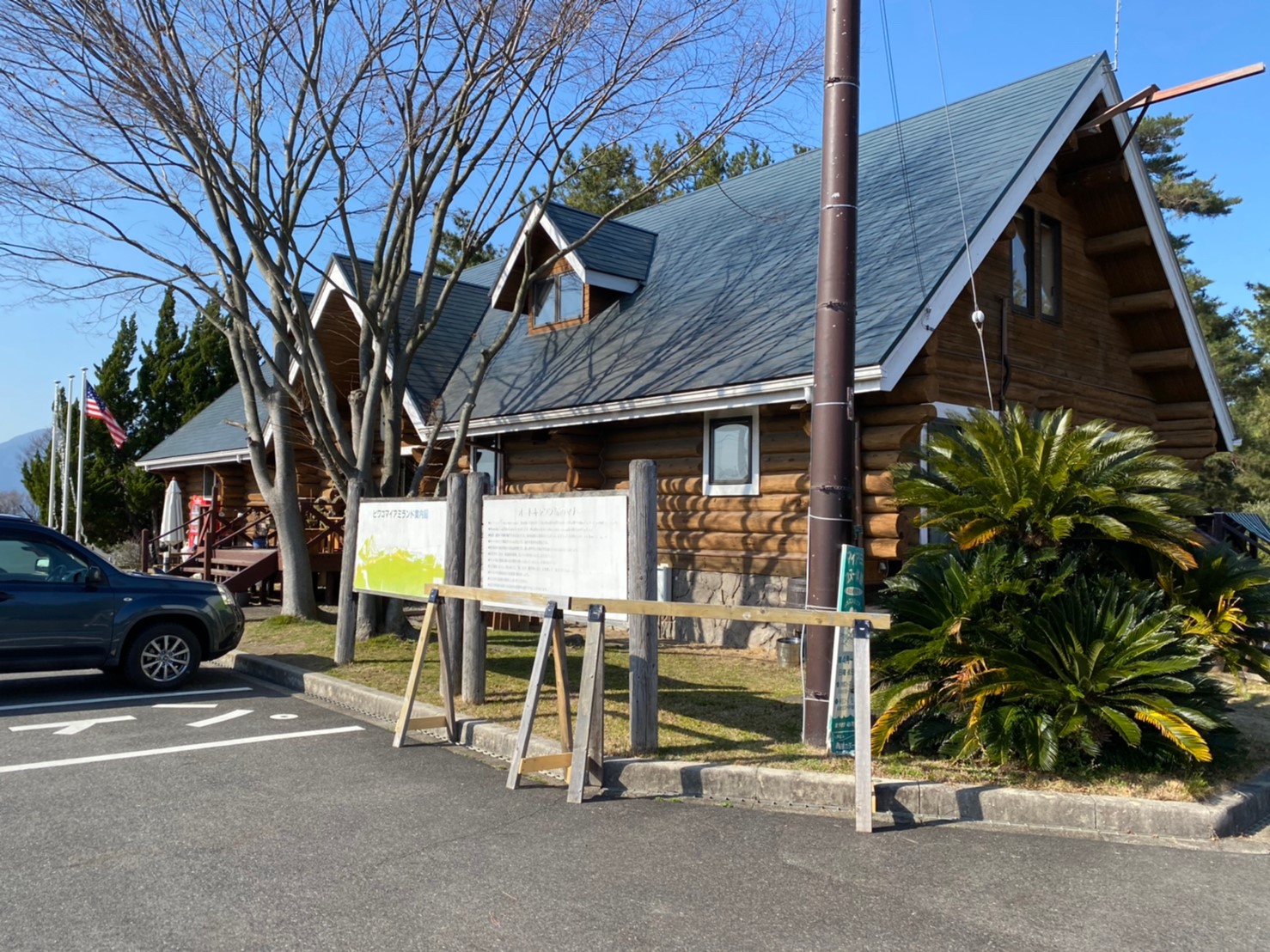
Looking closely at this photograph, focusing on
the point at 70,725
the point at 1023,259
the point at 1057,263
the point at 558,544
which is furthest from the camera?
the point at 1057,263

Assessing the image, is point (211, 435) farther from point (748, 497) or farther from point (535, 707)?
point (535, 707)

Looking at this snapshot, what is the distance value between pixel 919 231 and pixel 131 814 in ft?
33.1

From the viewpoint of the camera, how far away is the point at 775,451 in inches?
475

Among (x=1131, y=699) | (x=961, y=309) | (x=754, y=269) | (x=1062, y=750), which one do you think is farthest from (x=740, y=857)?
(x=754, y=269)

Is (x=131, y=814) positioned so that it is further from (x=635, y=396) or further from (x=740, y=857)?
(x=635, y=396)

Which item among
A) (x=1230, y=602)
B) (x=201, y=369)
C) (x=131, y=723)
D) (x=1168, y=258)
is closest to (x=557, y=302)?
(x=1168, y=258)

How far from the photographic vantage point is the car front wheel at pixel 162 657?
9594 mm

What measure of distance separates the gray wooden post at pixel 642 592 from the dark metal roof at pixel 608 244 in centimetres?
916

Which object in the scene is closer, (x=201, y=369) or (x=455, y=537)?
(x=455, y=537)

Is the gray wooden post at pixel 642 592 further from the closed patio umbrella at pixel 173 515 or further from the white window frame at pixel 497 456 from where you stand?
the closed patio umbrella at pixel 173 515

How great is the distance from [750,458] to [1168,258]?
Result: 694cm

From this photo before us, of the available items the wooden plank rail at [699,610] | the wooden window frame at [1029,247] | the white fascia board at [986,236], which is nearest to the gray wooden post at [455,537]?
the wooden plank rail at [699,610]

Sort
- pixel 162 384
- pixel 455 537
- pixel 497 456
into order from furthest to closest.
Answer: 1. pixel 162 384
2. pixel 497 456
3. pixel 455 537

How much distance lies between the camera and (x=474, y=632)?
845 centimetres
